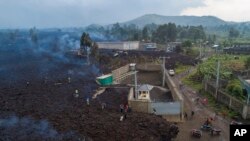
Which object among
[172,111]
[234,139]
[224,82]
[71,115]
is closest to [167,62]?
[224,82]

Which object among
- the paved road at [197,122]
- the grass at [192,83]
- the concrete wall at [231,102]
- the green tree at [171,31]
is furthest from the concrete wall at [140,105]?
the green tree at [171,31]

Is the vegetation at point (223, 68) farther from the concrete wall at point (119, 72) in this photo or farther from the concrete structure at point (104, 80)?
the concrete structure at point (104, 80)

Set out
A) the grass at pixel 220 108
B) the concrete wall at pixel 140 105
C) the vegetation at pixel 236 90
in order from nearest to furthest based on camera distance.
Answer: the concrete wall at pixel 140 105 → the grass at pixel 220 108 → the vegetation at pixel 236 90

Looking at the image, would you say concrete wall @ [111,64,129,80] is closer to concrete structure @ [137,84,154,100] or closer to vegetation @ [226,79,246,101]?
concrete structure @ [137,84,154,100]

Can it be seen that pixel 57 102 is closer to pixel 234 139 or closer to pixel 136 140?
pixel 136 140

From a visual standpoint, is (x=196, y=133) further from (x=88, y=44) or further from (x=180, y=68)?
(x=88, y=44)
